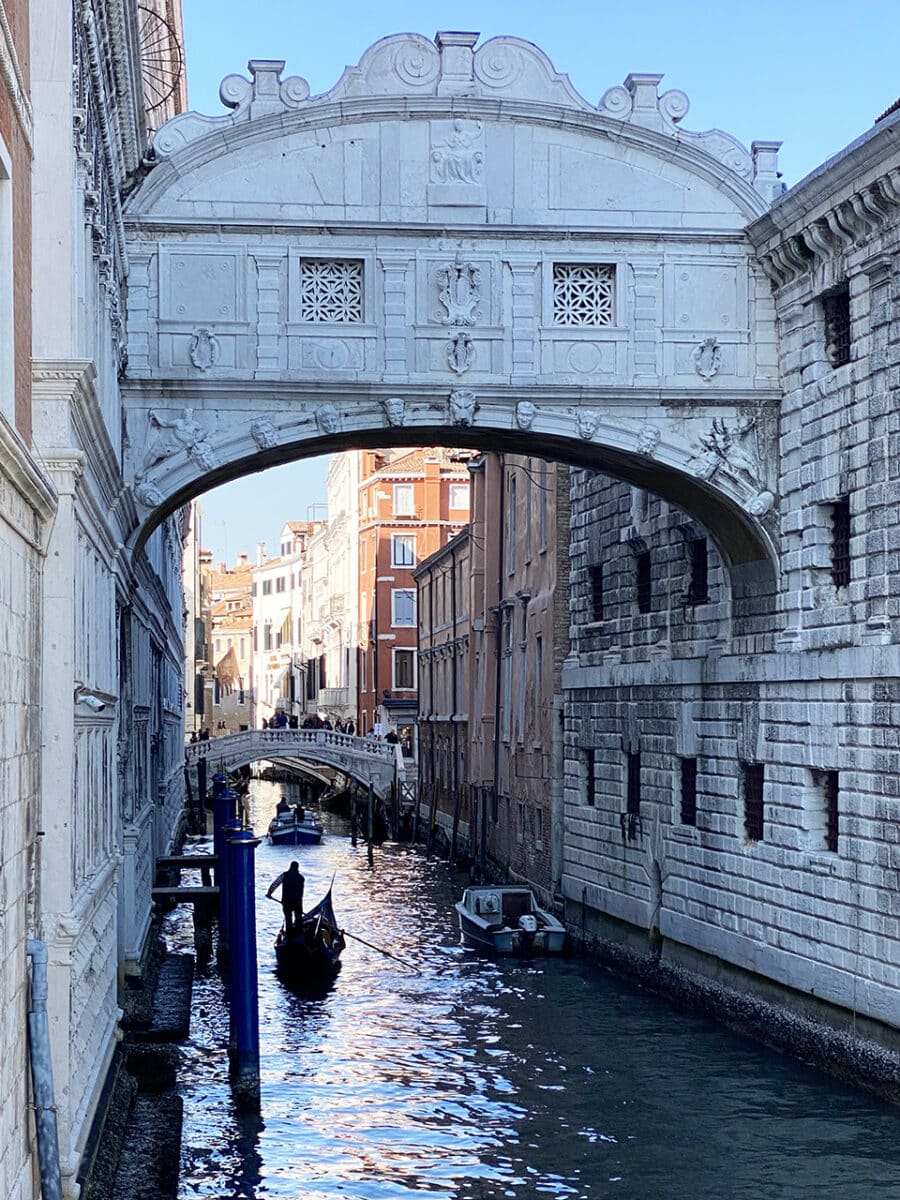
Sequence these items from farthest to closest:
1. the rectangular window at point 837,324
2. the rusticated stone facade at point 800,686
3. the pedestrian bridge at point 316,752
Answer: the pedestrian bridge at point 316,752
the rectangular window at point 837,324
the rusticated stone facade at point 800,686

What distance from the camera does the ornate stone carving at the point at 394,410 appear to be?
1573 centimetres

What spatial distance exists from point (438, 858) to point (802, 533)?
73.8 feet

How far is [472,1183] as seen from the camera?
1208cm

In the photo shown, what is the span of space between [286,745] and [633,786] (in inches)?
1056

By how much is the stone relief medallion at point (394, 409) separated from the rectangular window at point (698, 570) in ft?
12.9

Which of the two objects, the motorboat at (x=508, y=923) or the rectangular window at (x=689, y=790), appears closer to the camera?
the rectangular window at (x=689, y=790)

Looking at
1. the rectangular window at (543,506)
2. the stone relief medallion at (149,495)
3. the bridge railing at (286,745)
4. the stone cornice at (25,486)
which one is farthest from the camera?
the bridge railing at (286,745)

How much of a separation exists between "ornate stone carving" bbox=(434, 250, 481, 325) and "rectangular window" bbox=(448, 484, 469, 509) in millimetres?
41064

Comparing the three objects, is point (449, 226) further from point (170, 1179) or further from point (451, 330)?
point (170, 1179)

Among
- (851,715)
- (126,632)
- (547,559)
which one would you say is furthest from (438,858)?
(851,715)

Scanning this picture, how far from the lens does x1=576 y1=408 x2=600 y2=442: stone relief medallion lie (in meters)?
15.9

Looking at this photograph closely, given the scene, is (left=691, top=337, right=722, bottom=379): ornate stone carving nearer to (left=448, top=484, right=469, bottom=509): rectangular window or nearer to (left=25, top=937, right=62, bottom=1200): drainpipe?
(left=25, top=937, right=62, bottom=1200): drainpipe

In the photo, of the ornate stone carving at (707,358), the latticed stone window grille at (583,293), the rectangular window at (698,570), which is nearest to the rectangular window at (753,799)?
the rectangular window at (698,570)

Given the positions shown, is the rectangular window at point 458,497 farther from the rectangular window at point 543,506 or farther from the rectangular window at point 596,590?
the rectangular window at point 596,590
